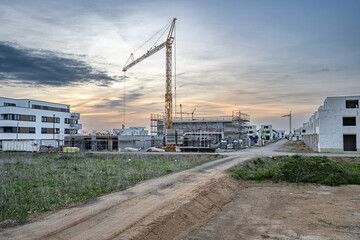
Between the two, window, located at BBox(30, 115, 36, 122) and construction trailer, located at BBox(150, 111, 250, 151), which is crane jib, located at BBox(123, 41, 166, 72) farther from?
window, located at BBox(30, 115, 36, 122)

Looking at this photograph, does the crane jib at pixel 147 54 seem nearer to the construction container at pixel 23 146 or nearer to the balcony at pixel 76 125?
the balcony at pixel 76 125

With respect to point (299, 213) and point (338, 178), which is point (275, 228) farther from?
point (338, 178)

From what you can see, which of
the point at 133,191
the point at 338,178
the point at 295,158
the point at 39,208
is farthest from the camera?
the point at 295,158

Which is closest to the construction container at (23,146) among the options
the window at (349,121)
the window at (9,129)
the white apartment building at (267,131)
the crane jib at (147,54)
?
the window at (9,129)

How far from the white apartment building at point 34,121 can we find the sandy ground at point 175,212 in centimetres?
5586

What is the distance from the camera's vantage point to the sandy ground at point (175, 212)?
27.6ft

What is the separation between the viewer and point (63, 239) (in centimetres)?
764

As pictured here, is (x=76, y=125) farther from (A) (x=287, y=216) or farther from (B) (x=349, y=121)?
(A) (x=287, y=216)

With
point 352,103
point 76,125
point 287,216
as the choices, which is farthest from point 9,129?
point 352,103

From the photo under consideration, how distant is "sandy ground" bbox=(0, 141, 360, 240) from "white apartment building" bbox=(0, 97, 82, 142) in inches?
2199

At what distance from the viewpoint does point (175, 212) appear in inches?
404

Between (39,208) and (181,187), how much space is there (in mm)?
6828

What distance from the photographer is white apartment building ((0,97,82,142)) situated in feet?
195

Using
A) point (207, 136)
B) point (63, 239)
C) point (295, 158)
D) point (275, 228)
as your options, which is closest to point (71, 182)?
point (63, 239)
